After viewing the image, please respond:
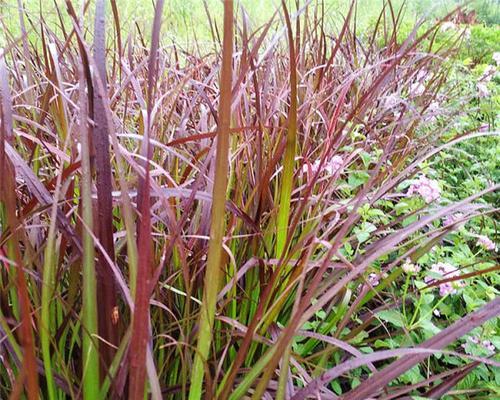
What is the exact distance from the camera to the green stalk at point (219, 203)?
38 centimetres

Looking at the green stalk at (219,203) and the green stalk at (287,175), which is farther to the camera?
the green stalk at (287,175)

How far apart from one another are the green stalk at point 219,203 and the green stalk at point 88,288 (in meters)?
0.11

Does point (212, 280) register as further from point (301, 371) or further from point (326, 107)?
point (326, 107)

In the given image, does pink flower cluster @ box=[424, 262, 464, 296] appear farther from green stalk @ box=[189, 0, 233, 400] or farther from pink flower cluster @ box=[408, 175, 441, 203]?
green stalk @ box=[189, 0, 233, 400]

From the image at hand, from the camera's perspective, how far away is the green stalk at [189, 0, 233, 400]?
384 mm

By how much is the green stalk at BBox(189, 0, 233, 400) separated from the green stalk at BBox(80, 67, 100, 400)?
4.2 inches

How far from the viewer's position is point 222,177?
1.39 feet

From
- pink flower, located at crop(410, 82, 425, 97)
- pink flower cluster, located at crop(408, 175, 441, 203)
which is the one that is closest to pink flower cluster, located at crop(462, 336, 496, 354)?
pink flower cluster, located at crop(408, 175, 441, 203)

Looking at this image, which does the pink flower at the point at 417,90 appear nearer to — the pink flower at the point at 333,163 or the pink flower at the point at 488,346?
the pink flower at the point at 333,163

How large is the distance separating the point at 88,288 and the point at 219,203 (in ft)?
0.60

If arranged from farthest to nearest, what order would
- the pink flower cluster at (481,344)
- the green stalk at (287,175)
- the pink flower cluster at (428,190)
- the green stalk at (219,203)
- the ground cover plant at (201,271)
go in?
the pink flower cluster at (428,190) → the pink flower cluster at (481,344) → the green stalk at (287,175) → the ground cover plant at (201,271) → the green stalk at (219,203)

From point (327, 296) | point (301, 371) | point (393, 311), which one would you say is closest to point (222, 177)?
point (327, 296)

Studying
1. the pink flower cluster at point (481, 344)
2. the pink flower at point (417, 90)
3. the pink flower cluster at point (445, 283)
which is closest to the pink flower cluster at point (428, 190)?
the pink flower cluster at point (445, 283)

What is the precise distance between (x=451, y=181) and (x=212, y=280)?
1119 mm
